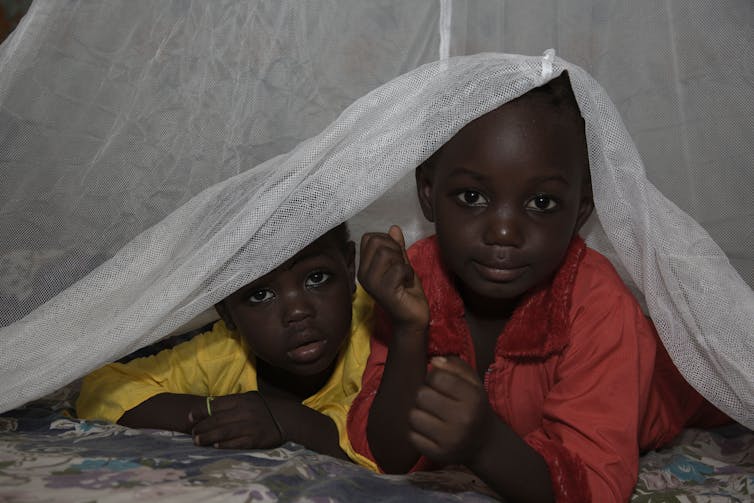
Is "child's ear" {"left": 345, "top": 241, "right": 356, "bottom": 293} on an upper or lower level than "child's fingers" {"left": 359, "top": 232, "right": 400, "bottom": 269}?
lower

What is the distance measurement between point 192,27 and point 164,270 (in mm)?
473

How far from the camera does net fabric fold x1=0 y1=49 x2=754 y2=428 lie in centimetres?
121

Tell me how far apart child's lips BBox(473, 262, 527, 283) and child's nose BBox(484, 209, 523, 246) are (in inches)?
1.7

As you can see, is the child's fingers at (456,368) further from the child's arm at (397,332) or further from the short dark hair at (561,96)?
the short dark hair at (561,96)

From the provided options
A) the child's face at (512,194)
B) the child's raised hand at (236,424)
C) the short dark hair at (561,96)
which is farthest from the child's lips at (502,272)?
the child's raised hand at (236,424)

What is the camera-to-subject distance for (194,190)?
5.12ft

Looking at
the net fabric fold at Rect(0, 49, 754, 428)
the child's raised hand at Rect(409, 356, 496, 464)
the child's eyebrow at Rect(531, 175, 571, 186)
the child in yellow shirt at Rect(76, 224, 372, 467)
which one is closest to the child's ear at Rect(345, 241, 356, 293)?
the child in yellow shirt at Rect(76, 224, 372, 467)

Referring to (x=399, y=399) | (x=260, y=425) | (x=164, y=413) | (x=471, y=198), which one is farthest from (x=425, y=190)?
(x=164, y=413)

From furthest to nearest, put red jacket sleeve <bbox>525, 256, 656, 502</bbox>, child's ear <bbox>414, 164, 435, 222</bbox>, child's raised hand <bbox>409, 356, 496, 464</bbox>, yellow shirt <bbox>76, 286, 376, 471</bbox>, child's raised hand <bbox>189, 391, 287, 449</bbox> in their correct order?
yellow shirt <bbox>76, 286, 376, 471</bbox>, child's ear <bbox>414, 164, 435, 222</bbox>, child's raised hand <bbox>189, 391, 287, 449</bbox>, red jacket sleeve <bbox>525, 256, 656, 502</bbox>, child's raised hand <bbox>409, 356, 496, 464</bbox>

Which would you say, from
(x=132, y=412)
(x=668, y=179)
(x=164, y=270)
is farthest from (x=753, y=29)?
(x=132, y=412)

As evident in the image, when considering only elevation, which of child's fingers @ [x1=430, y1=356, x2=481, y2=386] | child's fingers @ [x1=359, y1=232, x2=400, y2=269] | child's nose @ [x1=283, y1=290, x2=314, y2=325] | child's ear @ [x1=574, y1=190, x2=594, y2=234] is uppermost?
child's ear @ [x1=574, y1=190, x2=594, y2=234]

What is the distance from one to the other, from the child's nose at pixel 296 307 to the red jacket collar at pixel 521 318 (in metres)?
0.22

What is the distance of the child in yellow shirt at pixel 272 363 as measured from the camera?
1409 millimetres

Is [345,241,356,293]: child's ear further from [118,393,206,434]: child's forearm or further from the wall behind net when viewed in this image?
[118,393,206,434]: child's forearm
